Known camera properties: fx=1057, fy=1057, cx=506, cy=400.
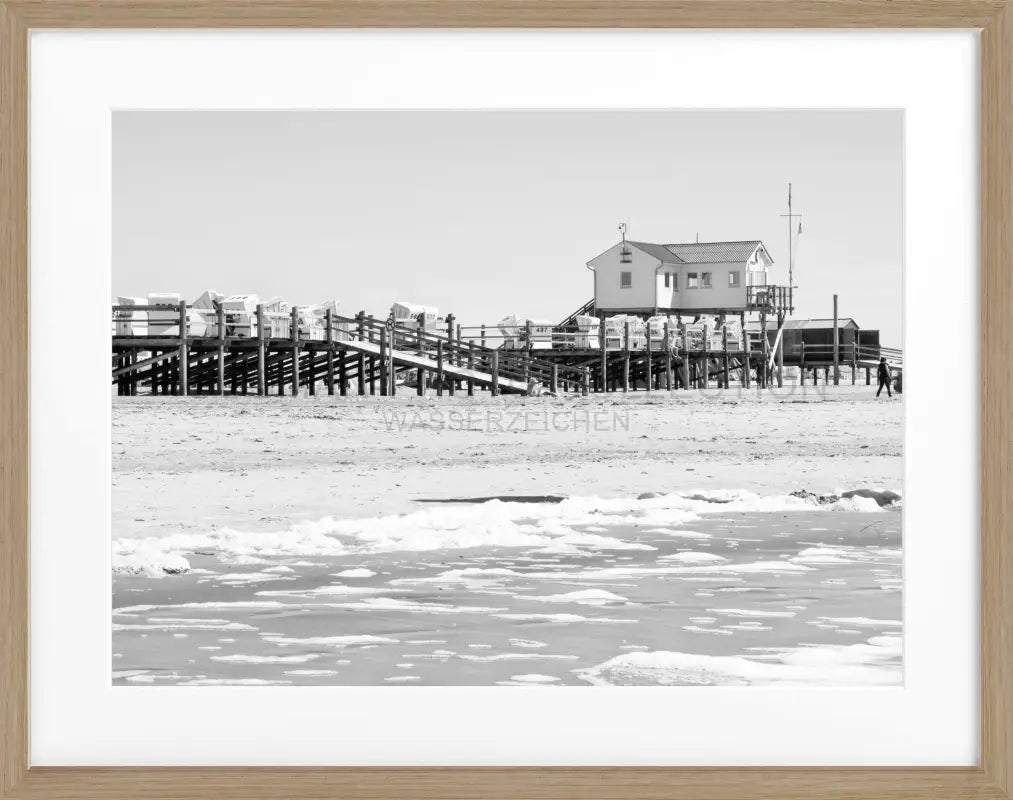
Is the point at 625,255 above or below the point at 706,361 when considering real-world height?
above

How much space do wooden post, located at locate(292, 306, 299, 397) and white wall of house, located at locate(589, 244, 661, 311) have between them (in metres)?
1.95

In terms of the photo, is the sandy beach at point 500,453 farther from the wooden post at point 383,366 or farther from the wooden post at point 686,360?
the wooden post at point 383,366

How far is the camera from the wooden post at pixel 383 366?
→ 7.44 metres

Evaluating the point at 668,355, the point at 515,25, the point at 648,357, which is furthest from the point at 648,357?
the point at 515,25

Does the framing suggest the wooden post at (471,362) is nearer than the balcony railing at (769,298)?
No

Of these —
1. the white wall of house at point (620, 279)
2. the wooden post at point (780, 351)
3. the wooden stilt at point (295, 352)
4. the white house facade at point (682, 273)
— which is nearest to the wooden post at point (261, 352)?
the wooden stilt at point (295, 352)

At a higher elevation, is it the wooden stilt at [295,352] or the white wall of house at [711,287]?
the white wall of house at [711,287]

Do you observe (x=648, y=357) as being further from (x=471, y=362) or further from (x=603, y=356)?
(x=471, y=362)

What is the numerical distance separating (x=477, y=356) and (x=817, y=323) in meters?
2.18

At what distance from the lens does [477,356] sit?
22.7ft

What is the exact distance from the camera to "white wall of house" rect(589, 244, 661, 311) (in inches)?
230

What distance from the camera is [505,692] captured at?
10.4 ft

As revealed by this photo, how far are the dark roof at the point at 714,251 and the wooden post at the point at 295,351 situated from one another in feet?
7.92
